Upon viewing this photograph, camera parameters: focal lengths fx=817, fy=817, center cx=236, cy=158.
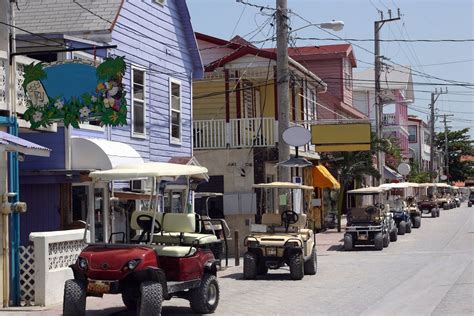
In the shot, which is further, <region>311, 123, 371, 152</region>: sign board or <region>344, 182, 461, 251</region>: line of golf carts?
<region>311, 123, 371, 152</region>: sign board

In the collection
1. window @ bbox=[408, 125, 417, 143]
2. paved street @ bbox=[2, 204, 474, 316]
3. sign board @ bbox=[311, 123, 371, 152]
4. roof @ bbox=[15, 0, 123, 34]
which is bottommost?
paved street @ bbox=[2, 204, 474, 316]

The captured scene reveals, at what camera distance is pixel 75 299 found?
1145 centimetres

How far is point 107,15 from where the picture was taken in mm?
19906

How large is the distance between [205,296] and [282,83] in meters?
10.8

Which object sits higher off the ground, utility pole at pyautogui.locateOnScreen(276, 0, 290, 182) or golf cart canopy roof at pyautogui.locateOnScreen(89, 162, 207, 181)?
utility pole at pyautogui.locateOnScreen(276, 0, 290, 182)

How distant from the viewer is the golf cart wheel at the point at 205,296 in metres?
12.6

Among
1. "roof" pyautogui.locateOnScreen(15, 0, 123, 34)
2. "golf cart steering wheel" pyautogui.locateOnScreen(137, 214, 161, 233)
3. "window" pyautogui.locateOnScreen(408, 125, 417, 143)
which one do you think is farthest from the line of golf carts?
"window" pyautogui.locateOnScreen(408, 125, 417, 143)

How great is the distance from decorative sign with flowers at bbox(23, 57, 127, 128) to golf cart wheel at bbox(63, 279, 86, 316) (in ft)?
14.3

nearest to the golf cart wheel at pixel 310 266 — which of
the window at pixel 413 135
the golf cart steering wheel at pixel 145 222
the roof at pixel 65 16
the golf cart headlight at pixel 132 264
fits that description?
the golf cart steering wheel at pixel 145 222

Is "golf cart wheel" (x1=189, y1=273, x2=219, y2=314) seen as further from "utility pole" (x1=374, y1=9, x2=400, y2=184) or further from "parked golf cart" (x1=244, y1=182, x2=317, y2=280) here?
"utility pole" (x1=374, y1=9, x2=400, y2=184)

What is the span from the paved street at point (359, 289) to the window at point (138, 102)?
438cm

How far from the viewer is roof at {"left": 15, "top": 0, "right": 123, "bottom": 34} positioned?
63.8 ft

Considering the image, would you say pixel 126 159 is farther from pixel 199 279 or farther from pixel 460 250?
pixel 460 250

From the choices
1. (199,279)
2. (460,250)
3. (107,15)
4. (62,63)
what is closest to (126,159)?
(62,63)
